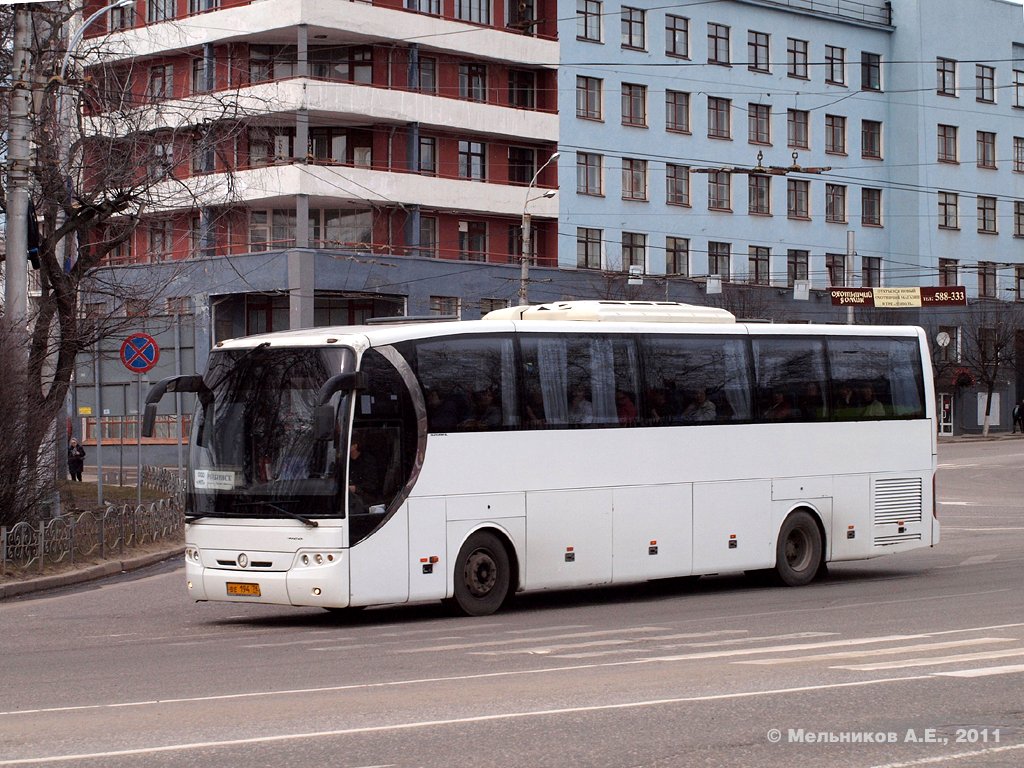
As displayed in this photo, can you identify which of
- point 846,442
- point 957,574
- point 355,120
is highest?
point 355,120

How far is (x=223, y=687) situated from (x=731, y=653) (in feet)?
13.5

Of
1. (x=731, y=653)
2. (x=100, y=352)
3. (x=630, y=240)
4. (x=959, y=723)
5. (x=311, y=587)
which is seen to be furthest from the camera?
(x=630, y=240)

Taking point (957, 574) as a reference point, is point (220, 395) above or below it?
above

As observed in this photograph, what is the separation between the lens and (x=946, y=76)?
3019 inches

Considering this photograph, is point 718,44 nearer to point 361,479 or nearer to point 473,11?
point 473,11

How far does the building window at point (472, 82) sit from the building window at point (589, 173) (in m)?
5.07

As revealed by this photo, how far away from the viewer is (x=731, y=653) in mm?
12922

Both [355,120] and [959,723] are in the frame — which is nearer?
[959,723]

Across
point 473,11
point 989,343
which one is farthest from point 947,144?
point 473,11

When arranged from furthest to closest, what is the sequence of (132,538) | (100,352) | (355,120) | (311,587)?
1. (355,120)
2. (100,352)
3. (132,538)
4. (311,587)

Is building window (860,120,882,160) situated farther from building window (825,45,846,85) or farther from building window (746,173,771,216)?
building window (746,173,771,216)

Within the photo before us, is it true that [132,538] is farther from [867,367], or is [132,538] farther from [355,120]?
[355,120]

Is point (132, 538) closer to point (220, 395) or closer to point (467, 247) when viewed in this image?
point (220, 395)

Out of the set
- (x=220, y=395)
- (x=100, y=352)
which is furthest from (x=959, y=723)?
(x=100, y=352)
